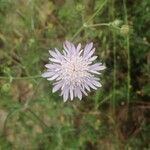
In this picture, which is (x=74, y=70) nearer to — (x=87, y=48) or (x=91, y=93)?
(x=87, y=48)

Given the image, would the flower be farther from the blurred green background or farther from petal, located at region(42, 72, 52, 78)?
the blurred green background

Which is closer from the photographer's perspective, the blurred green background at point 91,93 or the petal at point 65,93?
the petal at point 65,93

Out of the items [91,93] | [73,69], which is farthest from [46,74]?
[91,93]

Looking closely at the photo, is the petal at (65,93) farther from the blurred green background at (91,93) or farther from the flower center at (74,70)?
the blurred green background at (91,93)

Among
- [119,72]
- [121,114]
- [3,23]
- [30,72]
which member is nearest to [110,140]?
[121,114]

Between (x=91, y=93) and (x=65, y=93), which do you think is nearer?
(x=65, y=93)

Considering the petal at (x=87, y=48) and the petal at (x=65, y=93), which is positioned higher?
the petal at (x=87, y=48)

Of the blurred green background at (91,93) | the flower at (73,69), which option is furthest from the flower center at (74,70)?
the blurred green background at (91,93)
